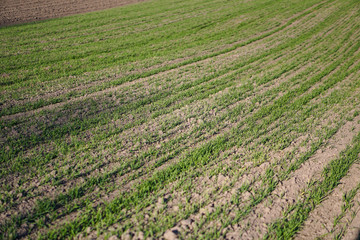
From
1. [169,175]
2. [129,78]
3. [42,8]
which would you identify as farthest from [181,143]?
[42,8]

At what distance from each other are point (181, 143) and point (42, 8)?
1048 inches

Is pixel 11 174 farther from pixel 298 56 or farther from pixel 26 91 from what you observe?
pixel 298 56

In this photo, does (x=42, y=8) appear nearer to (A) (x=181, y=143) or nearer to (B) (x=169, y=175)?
(A) (x=181, y=143)

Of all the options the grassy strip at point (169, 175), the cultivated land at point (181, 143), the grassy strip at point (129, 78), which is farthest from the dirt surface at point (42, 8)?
the grassy strip at point (169, 175)

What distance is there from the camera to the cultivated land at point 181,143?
3479 millimetres

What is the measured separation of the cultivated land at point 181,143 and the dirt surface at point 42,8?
443 inches

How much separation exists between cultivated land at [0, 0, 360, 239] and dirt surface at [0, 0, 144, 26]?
11241 mm

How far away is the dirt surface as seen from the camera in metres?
20.2

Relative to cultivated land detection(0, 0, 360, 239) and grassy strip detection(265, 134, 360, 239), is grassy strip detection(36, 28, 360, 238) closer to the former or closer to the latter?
cultivated land detection(0, 0, 360, 239)

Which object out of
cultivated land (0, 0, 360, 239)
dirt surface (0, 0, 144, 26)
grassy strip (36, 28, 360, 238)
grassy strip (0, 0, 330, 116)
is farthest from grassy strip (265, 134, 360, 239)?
dirt surface (0, 0, 144, 26)

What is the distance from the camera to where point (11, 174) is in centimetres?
419

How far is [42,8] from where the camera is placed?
2359 cm

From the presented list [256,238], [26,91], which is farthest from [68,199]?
[26,91]

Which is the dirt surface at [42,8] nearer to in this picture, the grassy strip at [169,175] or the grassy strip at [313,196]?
the grassy strip at [169,175]
